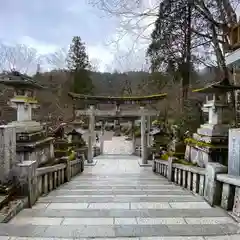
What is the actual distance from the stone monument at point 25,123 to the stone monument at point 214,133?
18.7 feet

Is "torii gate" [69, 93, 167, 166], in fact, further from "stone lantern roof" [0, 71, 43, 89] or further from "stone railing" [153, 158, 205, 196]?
"stone lantern roof" [0, 71, 43, 89]

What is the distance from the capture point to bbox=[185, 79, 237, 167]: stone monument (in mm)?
9469

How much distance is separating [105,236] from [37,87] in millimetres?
8595

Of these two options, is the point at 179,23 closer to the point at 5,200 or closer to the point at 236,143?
the point at 236,143

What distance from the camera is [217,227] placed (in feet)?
13.6

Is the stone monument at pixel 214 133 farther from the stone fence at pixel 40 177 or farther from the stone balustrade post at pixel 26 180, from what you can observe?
the stone balustrade post at pixel 26 180

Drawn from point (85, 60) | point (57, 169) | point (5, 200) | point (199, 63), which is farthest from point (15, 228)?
point (85, 60)

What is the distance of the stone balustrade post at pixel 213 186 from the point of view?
554 centimetres

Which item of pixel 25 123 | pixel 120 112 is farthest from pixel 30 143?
pixel 120 112

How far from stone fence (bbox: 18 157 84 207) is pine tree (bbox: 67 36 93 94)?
28781 millimetres

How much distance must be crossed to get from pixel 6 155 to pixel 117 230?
2.73 m

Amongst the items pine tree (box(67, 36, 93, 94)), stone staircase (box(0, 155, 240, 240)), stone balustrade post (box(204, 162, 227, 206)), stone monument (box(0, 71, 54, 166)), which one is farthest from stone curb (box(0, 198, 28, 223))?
pine tree (box(67, 36, 93, 94))

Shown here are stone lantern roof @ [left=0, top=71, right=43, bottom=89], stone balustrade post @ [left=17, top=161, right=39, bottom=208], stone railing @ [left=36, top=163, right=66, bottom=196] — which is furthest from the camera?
stone lantern roof @ [left=0, top=71, right=43, bottom=89]

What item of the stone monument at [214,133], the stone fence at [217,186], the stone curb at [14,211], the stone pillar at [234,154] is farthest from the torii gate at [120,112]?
the stone curb at [14,211]
